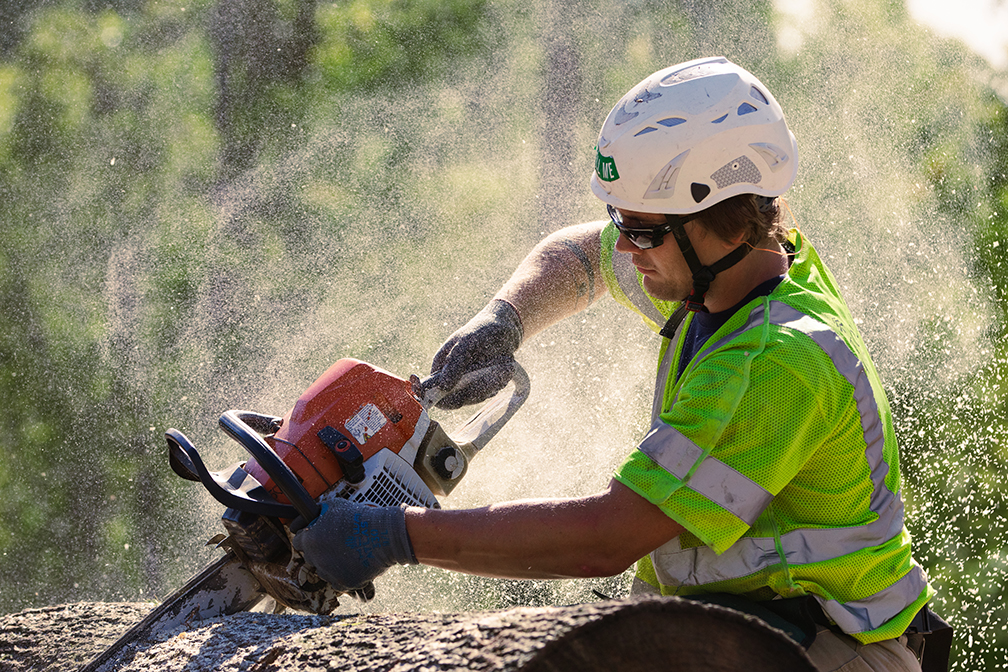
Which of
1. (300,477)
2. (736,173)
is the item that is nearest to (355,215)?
(300,477)

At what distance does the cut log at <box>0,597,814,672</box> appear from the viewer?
1326 millimetres

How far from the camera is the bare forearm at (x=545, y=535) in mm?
1827

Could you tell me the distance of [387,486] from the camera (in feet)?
8.07

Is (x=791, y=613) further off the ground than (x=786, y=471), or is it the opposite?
(x=786, y=471)

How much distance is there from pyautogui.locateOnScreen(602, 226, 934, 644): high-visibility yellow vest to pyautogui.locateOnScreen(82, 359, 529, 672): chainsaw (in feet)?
2.91

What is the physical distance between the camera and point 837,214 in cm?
611

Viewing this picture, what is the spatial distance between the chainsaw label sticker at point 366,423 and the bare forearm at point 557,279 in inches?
29.3

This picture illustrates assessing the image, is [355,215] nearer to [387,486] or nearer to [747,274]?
[387,486]

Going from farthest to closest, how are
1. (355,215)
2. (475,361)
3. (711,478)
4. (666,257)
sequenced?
(355,215), (475,361), (666,257), (711,478)

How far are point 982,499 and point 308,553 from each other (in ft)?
20.4

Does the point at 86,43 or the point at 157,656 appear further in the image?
the point at 86,43

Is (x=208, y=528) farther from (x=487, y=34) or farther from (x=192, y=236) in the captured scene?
(x=487, y=34)

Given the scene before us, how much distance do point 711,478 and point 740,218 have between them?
2.49 feet

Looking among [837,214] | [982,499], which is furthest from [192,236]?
[982,499]
